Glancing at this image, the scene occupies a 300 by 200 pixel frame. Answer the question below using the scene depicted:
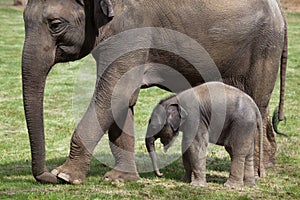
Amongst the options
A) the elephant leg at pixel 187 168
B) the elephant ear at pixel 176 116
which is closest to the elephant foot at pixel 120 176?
the elephant leg at pixel 187 168

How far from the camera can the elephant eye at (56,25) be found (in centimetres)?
705

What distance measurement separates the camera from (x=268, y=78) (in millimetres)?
8320

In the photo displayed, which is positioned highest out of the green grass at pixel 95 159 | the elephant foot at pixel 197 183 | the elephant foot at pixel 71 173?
the elephant foot at pixel 71 173

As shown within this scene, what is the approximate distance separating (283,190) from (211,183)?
72 cm

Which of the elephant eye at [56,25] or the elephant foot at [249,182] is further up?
the elephant eye at [56,25]

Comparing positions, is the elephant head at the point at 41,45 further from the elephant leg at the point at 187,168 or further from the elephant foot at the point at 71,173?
the elephant leg at the point at 187,168

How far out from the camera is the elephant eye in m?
7.05

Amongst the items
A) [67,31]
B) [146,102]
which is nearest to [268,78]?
[67,31]

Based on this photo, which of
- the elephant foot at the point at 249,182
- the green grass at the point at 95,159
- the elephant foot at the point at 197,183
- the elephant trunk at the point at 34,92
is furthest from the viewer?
the elephant foot at the point at 249,182

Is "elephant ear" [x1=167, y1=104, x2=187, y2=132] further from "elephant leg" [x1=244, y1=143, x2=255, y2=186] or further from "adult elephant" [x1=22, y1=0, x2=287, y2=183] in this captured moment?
"elephant leg" [x1=244, y1=143, x2=255, y2=186]

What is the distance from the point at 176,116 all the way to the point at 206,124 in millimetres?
324

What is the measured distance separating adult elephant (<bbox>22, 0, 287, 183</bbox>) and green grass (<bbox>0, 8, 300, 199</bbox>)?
0.33 metres

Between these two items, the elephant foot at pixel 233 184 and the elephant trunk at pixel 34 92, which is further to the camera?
the elephant foot at pixel 233 184

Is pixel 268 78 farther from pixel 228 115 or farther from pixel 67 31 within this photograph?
pixel 67 31
